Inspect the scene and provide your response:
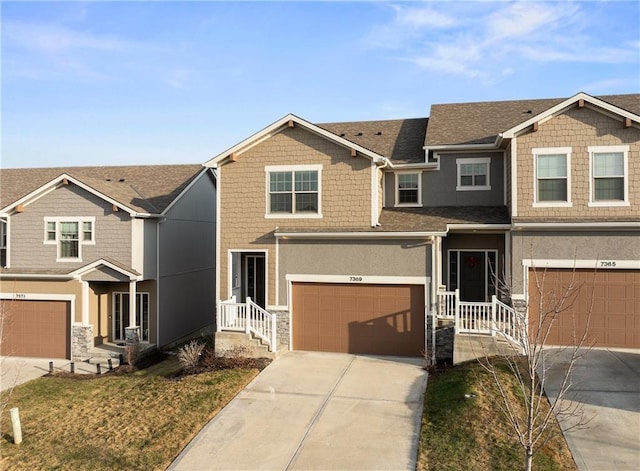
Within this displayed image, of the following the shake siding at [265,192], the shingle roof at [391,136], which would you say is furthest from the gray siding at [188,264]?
the shingle roof at [391,136]

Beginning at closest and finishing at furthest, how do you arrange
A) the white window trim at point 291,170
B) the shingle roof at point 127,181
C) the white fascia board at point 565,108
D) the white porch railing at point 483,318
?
the white porch railing at point 483,318 < the white fascia board at point 565,108 < the white window trim at point 291,170 < the shingle roof at point 127,181

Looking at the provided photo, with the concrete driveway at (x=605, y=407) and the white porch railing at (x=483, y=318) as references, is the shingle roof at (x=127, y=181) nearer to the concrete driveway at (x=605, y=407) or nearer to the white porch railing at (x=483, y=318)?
Answer: the white porch railing at (x=483, y=318)

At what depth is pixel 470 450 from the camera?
8.44 meters

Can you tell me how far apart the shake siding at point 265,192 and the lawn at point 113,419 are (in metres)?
4.28

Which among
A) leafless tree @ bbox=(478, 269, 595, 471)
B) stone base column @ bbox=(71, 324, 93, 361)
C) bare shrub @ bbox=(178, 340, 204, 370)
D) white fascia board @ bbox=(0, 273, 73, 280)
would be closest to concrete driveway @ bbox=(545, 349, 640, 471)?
leafless tree @ bbox=(478, 269, 595, 471)

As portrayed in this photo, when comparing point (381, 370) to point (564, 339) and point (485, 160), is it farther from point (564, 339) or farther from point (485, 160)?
point (485, 160)

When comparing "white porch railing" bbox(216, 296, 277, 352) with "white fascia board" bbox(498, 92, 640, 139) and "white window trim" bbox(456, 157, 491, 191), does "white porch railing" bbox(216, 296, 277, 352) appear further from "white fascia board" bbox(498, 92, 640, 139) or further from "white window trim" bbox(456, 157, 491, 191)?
"white fascia board" bbox(498, 92, 640, 139)

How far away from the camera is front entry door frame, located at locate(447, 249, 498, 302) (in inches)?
665

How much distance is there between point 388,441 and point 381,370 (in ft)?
14.0

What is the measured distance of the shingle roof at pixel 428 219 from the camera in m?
14.7

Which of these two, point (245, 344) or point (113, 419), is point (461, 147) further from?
point (113, 419)

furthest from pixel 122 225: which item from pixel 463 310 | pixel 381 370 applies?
pixel 463 310

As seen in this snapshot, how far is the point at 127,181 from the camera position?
71.1 feet

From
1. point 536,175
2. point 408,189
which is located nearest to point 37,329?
point 408,189
